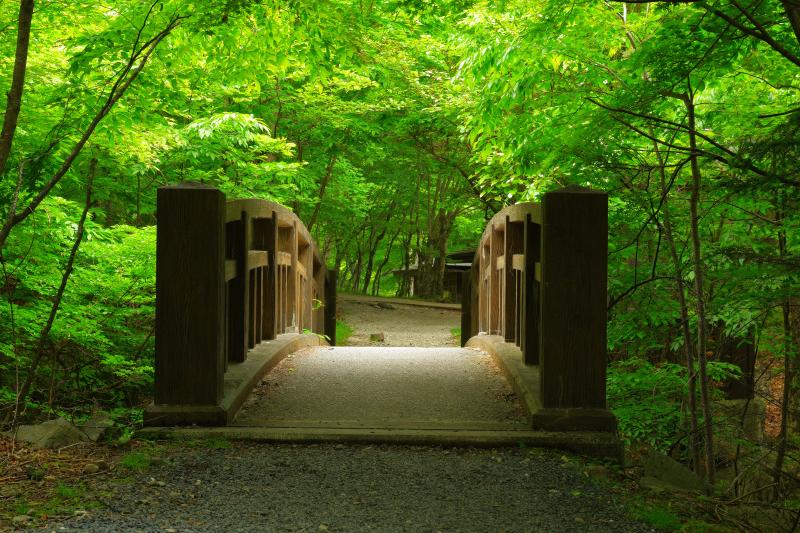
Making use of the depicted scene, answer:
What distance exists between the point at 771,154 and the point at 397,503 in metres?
2.28

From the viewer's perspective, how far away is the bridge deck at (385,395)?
4316mm

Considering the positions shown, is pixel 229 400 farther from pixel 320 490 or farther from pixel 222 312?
pixel 320 490

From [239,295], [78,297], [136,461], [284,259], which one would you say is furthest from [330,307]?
[136,461]

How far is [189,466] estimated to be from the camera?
3430 millimetres

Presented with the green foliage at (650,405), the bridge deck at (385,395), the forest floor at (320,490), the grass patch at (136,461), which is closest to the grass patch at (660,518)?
the forest floor at (320,490)

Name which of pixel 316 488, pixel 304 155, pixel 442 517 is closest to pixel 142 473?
pixel 316 488

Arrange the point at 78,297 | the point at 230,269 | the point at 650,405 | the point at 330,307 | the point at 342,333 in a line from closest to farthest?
1. the point at 230,269
2. the point at 78,297
3. the point at 650,405
4. the point at 330,307
5. the point at 342,333

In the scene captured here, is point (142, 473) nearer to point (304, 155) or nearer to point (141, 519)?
A: point (141, 519)

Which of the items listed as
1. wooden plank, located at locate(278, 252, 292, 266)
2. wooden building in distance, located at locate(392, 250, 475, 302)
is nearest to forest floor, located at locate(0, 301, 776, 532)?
wooden plank, located at locate(278, 252, 292, 266)

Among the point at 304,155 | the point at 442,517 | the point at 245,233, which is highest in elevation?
the point at 304,155

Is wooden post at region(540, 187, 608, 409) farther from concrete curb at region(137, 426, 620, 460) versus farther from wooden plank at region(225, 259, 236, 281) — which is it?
wooden plank at region(225, 259, 236, 281)

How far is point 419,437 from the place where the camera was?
3.95 metres

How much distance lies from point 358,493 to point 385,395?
1833mm

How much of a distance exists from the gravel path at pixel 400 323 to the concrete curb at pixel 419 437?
11.4 m
